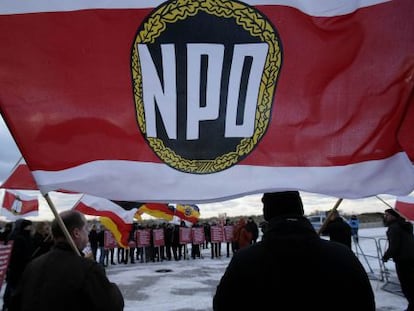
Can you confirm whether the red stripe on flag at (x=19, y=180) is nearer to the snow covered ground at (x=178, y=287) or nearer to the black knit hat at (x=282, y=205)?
the black knit hat at (x=282, y=205)

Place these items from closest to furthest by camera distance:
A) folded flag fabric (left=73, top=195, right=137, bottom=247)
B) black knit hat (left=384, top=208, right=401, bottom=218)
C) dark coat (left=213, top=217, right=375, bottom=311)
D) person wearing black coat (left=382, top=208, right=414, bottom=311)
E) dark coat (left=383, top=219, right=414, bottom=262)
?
1. dark coat (left=213, top=217, right=375, bottom=311)
2. person wearing black coat (left=382, top=208, right=414, bottom=311)
3. dark coat (left=383, top=219, right=414, bottom=262)
4. black knit hat (left=384, top=208, right=401, bottom=218)
5. folded flag fabric (left=73, top=195, right=137, bottom=247)

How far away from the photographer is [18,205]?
15.7 meters

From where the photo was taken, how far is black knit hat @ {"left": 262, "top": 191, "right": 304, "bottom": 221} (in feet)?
7.47

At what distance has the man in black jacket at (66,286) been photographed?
8.44 feet

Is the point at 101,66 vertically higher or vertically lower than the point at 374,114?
higher

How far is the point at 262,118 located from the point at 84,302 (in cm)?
162

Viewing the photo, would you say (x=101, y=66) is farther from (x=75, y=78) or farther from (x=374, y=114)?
(x=374, y=114)

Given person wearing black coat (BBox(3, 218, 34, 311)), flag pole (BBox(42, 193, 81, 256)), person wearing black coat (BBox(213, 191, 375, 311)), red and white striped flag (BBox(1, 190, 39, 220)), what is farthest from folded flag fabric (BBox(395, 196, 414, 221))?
red and white striped flag (BBox(1, 190, 39, 220))

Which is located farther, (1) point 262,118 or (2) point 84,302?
(1) point 262,118

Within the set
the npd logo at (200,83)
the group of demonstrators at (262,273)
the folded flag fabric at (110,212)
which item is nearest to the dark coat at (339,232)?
the folded flag fabric at (110,212)

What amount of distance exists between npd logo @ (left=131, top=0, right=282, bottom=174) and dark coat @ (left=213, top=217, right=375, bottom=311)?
3.03 feet

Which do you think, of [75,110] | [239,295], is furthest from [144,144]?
[239,295]

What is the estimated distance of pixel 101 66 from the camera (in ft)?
9.70

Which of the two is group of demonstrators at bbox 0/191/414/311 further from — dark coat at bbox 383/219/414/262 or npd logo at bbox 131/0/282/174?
dark coat at bbox 383/219/414/262
